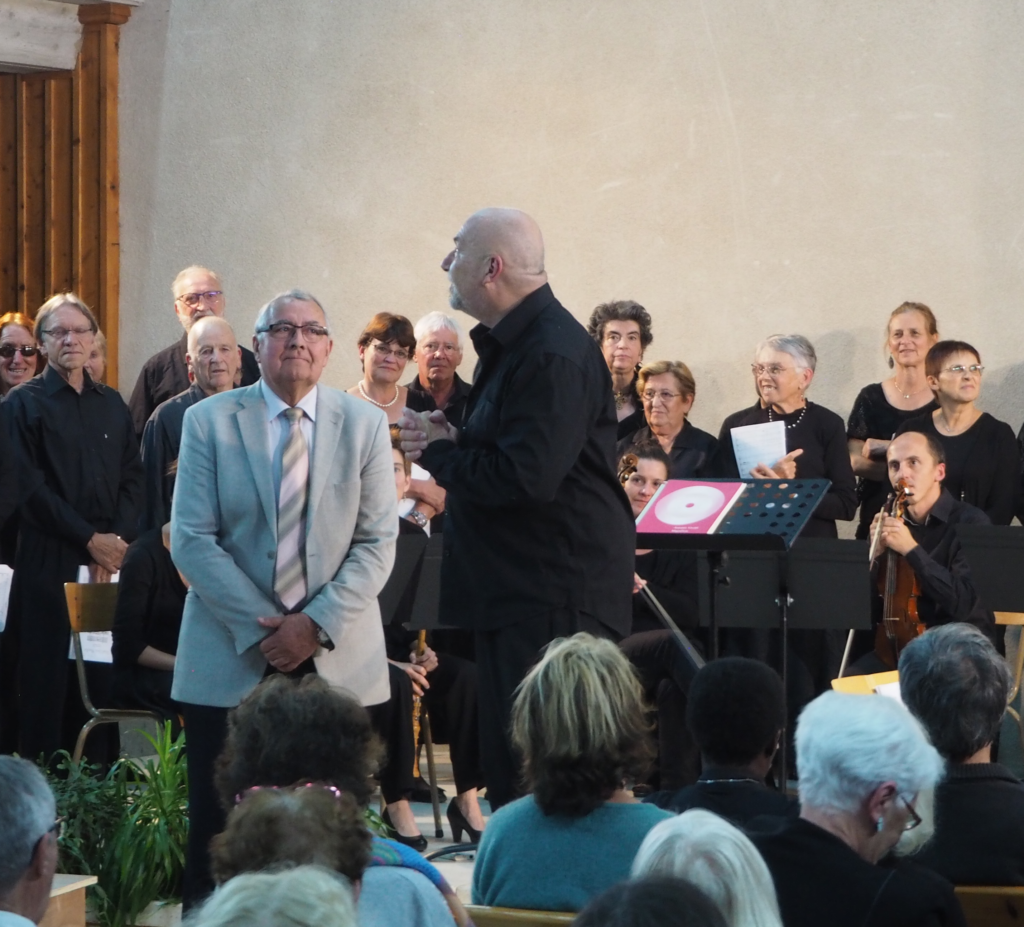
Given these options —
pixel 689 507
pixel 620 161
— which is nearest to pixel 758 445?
pixel 689 507

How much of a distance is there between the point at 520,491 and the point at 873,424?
380 cm

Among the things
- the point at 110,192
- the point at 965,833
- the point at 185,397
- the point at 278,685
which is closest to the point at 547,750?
the point at 278,685

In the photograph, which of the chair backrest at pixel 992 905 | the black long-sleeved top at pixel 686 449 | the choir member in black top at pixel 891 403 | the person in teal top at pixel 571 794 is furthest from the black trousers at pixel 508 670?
the choir member in black top at pixel 891 403

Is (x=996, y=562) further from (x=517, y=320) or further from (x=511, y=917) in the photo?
(x=511, y=917)

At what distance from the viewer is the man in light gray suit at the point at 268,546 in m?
3.43

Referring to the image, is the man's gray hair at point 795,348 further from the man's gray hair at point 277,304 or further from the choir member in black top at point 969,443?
the man's gray hair at point 277,304

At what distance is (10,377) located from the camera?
695 centimetres

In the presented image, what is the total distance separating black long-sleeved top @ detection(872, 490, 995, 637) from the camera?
5.53 meters

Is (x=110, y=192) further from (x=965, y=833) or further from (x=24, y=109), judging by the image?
(x=965, y=833)

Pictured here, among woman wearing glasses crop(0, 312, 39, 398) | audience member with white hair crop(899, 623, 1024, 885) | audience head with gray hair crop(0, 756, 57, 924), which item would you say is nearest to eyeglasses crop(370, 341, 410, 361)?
woman wearing glasses crop(0, 312, 39, 398)

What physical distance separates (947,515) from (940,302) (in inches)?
64.1

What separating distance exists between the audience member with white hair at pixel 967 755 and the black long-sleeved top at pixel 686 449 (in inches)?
129

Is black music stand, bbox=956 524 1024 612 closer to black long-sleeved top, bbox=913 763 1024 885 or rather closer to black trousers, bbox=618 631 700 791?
black trousers, bbox=618 631 700 791

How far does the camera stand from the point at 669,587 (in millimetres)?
6004
